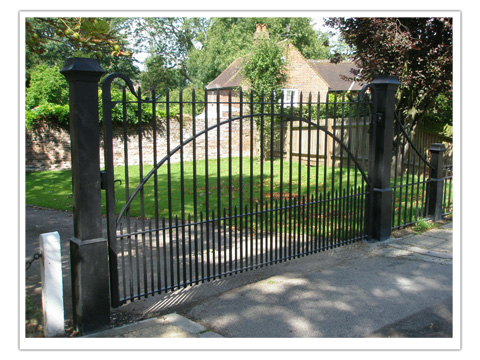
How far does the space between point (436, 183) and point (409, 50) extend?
199 inches

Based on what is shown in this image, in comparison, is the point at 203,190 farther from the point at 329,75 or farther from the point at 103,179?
the point at 329,75

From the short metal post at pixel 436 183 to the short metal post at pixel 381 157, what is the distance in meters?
1.73

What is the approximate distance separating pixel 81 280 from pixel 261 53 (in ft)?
52.5

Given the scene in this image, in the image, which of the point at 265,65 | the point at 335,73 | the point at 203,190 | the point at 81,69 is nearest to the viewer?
the point at 81,69

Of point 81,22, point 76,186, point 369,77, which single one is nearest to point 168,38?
point 369,77

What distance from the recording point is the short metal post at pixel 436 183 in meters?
8.24

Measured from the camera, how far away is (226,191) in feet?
38.7

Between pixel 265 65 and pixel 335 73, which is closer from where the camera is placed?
pixel 265 65

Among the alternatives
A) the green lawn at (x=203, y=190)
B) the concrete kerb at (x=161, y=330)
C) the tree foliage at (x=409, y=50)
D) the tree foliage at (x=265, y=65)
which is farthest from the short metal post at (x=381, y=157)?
the tree foliage at (x=265, y=65)

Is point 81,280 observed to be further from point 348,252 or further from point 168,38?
point 168,38

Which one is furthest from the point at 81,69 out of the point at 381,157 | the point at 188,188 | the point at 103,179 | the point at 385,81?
the point at 188,188

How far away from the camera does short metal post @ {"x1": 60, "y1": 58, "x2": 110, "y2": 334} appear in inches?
155

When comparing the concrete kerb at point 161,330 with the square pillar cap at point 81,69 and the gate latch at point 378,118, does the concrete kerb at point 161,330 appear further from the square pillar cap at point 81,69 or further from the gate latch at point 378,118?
the gate latch at point 378,118

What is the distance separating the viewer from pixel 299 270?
589 centimetres
